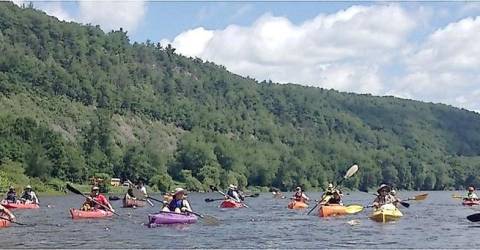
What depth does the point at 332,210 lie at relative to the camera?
49.0 meters

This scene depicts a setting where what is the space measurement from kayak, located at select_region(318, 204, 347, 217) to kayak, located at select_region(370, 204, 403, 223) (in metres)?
3.75

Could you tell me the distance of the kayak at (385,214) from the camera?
44906 millimetres

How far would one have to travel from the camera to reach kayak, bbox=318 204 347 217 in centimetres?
4894

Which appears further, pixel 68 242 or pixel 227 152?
pixel 227 152

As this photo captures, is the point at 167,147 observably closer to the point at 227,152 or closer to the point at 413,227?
the point at 227,152

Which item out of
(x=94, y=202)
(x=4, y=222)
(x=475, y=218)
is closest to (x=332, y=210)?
(x=475, y=218)

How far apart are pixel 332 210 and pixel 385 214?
475cm

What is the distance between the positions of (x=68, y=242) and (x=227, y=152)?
148 meters

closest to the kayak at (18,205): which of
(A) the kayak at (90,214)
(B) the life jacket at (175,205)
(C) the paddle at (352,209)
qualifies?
(A) the kayak at (90,214)

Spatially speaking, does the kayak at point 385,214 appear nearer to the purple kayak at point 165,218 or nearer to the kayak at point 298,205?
the purple kayak at point 165,218

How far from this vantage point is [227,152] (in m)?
181

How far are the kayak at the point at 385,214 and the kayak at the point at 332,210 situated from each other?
3752 millimetres

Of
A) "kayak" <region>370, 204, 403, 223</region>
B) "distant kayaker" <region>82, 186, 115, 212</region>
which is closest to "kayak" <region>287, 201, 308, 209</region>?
"kayak" <region>370, 204, 403, 223</region>

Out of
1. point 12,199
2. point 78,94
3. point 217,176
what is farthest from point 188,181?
point 12,199
